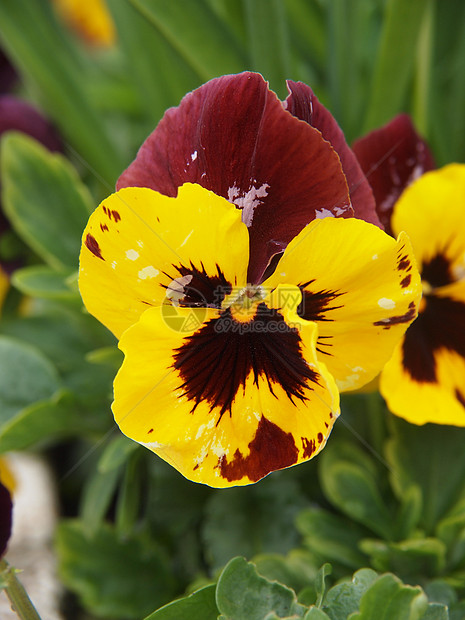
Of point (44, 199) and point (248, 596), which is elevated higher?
point (44, 199)

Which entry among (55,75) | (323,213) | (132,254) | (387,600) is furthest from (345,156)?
(55,75)

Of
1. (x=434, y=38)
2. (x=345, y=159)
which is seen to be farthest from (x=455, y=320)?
(x=434, y=38)

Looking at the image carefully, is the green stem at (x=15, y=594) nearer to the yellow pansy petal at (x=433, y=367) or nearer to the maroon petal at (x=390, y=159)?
the yellow pansy petal at (x=433, y=367)

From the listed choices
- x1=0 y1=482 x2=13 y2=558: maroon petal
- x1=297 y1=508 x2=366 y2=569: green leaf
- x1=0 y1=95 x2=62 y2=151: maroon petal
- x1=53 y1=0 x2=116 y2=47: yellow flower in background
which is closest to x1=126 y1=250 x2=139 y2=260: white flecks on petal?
x1=0 y1=482 x2=13 y2=558: maroon petal

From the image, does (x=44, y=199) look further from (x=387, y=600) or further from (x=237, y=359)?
(x=387, y=600)

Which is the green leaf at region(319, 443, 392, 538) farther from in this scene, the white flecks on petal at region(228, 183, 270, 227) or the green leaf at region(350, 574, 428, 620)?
the white flecks on petal at region(228, 183, 270, 227)

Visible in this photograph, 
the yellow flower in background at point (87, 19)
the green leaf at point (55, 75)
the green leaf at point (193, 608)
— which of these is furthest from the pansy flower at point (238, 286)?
the yellow flower in background at point (87, 19)
